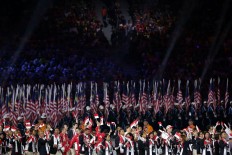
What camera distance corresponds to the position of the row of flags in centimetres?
3269

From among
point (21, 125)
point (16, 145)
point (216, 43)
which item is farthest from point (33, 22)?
point (16, 145)

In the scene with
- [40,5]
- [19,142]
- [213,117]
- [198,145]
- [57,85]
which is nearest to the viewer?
[198,145]

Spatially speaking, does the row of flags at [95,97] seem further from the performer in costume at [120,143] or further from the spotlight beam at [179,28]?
the performer in costume at [120,143]

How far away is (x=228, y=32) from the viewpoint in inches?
1585

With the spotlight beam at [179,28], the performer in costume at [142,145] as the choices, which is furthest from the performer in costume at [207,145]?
the spotlight beam at [179,28]

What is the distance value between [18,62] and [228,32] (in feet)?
48.2

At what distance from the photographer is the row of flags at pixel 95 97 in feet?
107

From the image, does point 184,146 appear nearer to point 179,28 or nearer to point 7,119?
point 7,119

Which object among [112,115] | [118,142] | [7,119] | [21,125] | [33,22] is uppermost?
[33,22]

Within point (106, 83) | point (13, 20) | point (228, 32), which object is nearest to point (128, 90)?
point (106, 83)

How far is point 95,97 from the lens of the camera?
35344mm

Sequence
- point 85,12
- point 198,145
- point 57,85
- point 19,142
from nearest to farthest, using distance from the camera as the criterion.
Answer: point 198,145 → point 19,142 → point 57,85 → point 85,12

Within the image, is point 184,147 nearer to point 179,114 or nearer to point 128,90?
point 179,114

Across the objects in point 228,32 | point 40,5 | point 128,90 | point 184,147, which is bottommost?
point 184,147
